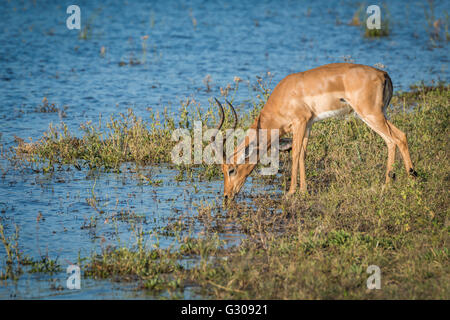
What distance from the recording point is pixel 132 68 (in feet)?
60.5

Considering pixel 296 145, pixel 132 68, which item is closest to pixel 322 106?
pixel 296 145

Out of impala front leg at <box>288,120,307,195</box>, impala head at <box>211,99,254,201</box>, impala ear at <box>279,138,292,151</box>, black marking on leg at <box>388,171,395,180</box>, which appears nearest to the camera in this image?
black marking on leg at <box>388,171,395,180</box>

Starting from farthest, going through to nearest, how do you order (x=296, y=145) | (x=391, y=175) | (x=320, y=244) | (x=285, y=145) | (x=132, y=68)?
1. (x=132, y=68)
2. (x=285, y=145)
3. (x=296, y=145)
4. (x=391, y=175)
5. (x=320, y=244)

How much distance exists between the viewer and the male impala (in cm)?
910

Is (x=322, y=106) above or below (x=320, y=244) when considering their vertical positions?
above

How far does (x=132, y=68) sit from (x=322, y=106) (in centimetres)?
1003

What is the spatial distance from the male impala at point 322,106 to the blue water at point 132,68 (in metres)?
1.09

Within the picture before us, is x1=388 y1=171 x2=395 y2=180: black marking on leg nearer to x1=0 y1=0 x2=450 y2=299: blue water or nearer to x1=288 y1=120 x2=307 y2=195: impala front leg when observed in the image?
x1=288 y1=120 x2=307 y2=195: impala front leg

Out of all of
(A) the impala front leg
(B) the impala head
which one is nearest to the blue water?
(B) the impala head

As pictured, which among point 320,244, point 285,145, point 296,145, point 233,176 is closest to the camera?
point 320,244

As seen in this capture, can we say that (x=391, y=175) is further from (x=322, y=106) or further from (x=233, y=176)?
(x=233, y=176)

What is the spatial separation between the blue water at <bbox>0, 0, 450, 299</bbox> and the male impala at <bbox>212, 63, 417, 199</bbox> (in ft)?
3.59

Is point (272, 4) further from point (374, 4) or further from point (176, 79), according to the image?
point (176, 79)
